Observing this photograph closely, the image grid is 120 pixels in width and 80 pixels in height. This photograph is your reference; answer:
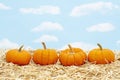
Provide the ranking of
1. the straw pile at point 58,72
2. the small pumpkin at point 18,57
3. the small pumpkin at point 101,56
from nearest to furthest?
1. the straw pile at point 58,72
2. the small pumpkin at point 18,57
3. the small pumpkin at point 101,56

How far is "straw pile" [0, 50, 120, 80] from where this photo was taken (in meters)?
5.81

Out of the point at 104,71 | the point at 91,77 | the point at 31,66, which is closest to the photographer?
the point at 91,77

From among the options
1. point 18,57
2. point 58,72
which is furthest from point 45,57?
point 58,72

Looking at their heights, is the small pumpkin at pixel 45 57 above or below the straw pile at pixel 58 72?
above

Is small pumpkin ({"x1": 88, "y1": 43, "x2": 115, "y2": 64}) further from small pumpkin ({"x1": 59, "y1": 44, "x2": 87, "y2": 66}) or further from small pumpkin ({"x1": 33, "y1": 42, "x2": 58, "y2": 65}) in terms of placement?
small pumpkin ({"x1": 33, "y1": 42, "x2": 58, "y2": 65})

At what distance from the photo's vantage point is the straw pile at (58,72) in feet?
19.1

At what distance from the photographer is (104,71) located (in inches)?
246

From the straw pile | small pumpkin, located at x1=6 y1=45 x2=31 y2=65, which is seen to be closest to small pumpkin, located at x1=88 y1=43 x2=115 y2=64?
the straw pile

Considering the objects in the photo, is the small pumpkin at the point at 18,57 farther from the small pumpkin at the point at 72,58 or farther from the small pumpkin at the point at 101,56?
the small pumpkin at the point at 101,56

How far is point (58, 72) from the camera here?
6.17 meters

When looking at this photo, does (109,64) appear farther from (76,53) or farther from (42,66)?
(42,66)

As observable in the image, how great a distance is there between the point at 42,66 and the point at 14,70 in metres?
0.62

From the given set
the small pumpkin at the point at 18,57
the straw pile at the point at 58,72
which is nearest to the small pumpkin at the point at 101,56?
the straw pile at the point at 58,72

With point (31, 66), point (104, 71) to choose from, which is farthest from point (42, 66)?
point (104, 71)
